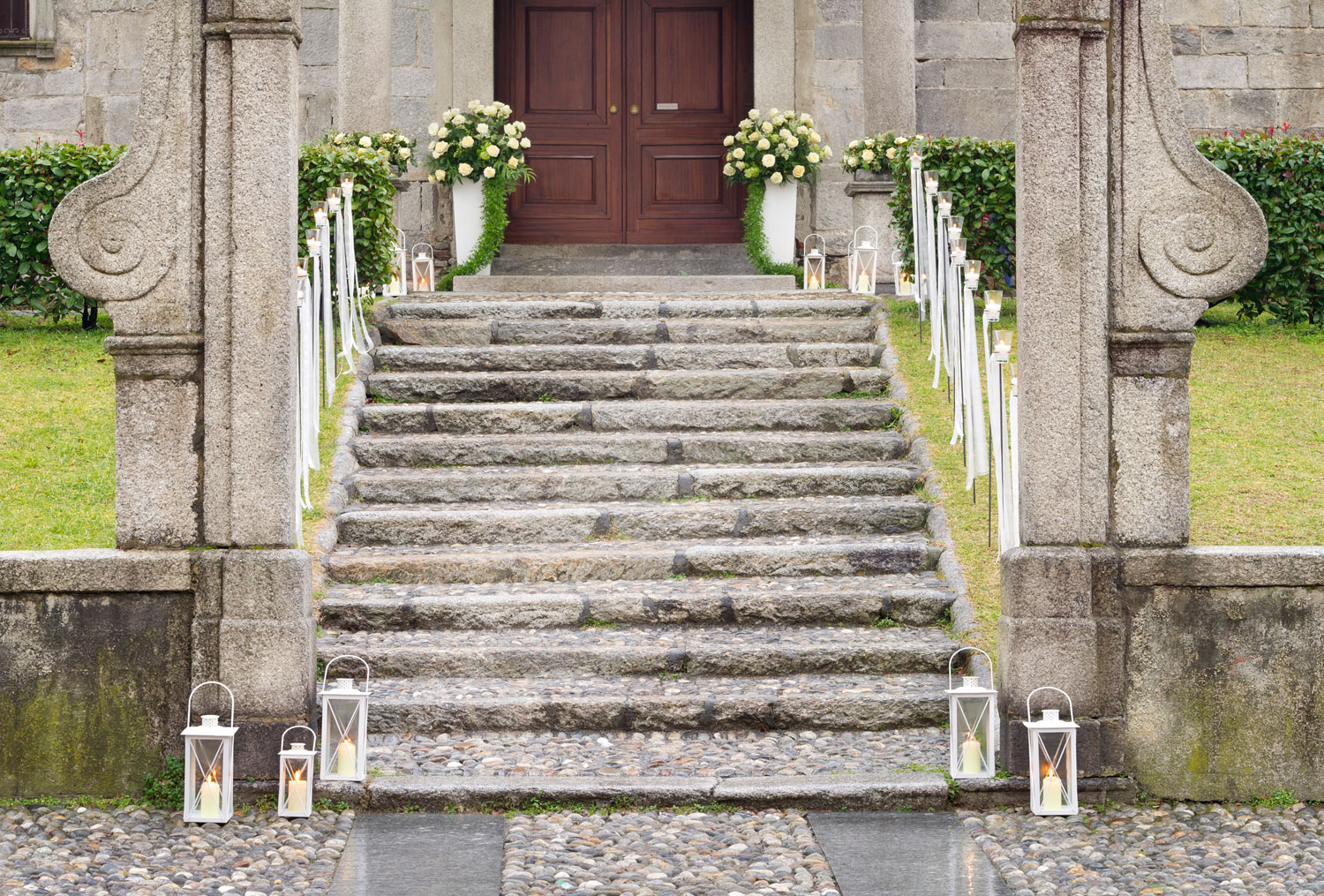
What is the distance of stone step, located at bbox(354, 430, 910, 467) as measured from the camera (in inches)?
259

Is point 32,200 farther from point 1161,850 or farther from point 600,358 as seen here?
point 1161,850

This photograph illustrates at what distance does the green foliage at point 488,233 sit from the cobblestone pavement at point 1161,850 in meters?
→ 6.61

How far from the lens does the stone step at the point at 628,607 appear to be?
5293 mm

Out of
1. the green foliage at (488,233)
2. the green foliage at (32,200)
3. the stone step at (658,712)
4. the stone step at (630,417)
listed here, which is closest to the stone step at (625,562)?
the stone step at (658,712)

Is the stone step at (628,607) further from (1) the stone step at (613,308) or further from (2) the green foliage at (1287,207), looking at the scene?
(2) the green foliage at (1287,207)

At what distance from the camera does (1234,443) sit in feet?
22.6

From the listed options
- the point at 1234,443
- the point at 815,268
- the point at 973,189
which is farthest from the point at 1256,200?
the point at 815,268

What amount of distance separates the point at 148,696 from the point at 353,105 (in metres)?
6.27

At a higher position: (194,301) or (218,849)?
(194,301)

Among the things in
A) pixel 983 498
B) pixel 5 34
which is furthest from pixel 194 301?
pixel 5 34

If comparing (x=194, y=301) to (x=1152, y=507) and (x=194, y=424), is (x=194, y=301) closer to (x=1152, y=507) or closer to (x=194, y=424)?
(x=194, y=424)

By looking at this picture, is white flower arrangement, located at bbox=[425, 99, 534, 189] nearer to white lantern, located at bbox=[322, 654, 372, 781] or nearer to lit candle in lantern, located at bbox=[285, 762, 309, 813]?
white lantern, located at bbox=[322, 654, 372, 781]

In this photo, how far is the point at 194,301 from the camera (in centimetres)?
424

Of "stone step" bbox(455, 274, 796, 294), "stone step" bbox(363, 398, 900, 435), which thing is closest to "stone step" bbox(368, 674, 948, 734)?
"stone step" bbox(363, 398, 900, 435)
